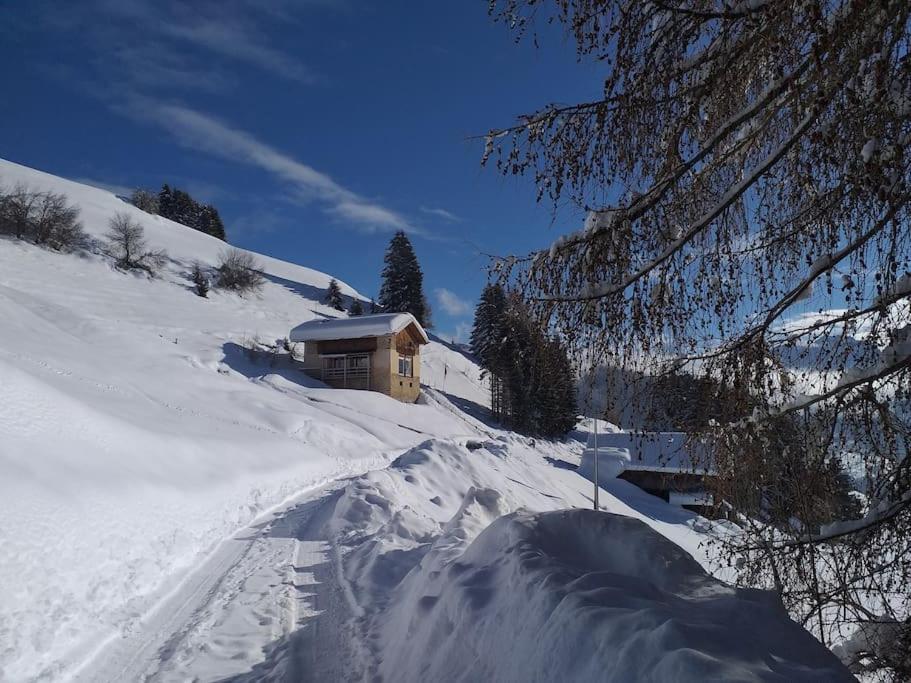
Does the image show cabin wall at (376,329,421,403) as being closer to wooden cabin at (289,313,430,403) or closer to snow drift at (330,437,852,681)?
wooden cabin at (289,313,430,403)

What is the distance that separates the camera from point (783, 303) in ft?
9.46

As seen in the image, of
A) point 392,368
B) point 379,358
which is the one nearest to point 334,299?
point 379,358

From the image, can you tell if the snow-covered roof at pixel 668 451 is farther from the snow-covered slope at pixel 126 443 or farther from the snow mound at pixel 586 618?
the snow-covered slope at pixel 126 443

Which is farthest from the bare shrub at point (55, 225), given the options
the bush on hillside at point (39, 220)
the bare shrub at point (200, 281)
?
the bare shrub at point (200, 281)

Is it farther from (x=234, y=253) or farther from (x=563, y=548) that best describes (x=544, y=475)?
(x=234, y=253)

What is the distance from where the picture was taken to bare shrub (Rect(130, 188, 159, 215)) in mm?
69000

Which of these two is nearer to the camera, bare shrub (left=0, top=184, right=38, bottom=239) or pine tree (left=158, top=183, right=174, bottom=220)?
bare shrub (left=0, top=184, right=38, bottom=239)

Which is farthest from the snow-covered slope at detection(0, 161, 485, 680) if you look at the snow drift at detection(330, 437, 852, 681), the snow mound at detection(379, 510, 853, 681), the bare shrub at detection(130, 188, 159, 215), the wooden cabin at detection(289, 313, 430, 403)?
the bare shrub at detection(130, 188, 159, 215)

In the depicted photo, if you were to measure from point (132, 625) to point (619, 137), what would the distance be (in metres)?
6.14

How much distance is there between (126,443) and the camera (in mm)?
10453

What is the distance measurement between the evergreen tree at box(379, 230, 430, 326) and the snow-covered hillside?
106 ft

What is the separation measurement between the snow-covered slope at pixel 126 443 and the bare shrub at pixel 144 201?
34.0 m

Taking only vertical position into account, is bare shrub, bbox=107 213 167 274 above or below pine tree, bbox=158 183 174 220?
below

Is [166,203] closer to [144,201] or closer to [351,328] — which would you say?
[144,201]
